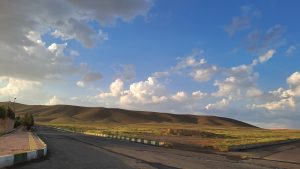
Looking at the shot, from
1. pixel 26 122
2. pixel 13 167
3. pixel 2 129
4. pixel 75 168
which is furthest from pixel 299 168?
pixel 26 122

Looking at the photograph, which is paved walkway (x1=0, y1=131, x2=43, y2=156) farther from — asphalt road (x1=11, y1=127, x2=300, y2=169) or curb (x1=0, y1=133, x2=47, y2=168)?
curb (x1=0, y1=133, x2=47, y2=168)

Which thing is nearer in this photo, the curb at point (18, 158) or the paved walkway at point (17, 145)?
the curb at point (18, 158)

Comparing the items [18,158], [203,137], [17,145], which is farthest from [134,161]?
[203,137]

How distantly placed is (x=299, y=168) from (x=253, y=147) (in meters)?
Result: 24.3

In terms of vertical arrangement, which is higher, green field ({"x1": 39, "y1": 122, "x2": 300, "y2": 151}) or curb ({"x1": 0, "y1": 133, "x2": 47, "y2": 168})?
green field ({"x1": 39, "y1": 122, "x2": 300, "y2": 151})

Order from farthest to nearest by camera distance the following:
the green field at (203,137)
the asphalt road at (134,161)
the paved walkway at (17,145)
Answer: the green field at (203,137) → the paved walkway at (17,145) → the asphalt road at (134,161)

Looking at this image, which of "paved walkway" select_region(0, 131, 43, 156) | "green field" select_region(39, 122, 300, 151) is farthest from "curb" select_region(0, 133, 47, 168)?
"green field" select_region(39, 122, 300, 151)

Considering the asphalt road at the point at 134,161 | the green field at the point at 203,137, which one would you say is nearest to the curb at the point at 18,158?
the asphalt road at the point at 134,161

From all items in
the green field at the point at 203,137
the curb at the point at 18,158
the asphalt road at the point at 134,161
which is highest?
→ the green field at the point at 203,137

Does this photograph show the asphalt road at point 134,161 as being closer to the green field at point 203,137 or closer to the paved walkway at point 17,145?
the paved walkway at point 17,145

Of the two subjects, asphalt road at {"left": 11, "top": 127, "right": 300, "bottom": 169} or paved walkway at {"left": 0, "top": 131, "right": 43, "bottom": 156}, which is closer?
asphalt road at {"left": 11, "top": 127, "right": 300, "bottom": 169}

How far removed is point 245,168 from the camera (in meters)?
24.6

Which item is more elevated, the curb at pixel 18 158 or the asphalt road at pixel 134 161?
the curb at pixel 18 158

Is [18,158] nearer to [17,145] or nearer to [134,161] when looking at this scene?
[134,161]
